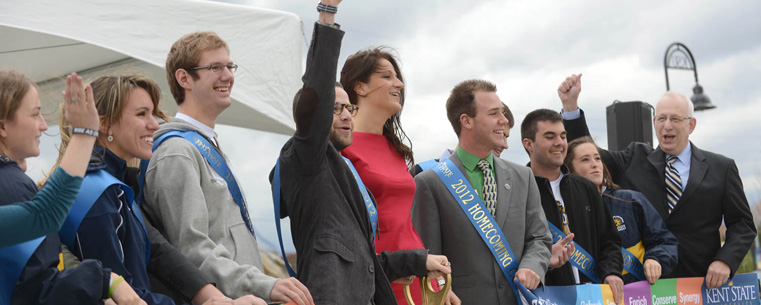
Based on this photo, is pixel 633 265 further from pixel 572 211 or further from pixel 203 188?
pixel 203 188

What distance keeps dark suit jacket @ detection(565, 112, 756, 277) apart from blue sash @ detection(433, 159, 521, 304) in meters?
1.61

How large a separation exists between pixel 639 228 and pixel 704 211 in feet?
1.65

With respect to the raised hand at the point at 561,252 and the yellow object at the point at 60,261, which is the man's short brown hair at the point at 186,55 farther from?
the raised hand at the point at 561,252

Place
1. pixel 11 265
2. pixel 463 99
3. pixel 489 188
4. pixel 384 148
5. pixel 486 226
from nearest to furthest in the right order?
pixel 11 265
pixel 384 148
pixel 486 226
pixel 489 188
pixel 463 99

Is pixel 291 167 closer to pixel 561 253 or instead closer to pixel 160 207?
pixel 160 207

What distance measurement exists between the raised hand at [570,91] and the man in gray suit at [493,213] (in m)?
1.10

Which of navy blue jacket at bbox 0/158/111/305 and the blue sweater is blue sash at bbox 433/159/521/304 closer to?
navy blue jacket at bbox 0/158/111/305

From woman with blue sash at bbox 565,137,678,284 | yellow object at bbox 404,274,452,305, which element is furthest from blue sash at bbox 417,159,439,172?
woman with blue sash at bbox 565,137,678,284

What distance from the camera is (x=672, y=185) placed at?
466 centimetres

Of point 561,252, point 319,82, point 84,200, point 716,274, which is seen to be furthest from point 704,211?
point 84,200

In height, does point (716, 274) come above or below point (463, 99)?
below

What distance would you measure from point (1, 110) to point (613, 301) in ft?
10.5

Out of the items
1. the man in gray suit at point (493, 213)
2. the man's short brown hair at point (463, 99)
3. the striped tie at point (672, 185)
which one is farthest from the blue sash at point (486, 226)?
the striped tie at point (672, 185)

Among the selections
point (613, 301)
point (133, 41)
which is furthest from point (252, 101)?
point (613, 301)
